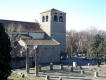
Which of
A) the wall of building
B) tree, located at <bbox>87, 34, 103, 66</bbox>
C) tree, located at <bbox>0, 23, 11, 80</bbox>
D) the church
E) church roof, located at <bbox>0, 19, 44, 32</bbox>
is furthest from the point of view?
the wall of building

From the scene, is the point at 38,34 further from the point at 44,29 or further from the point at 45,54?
the point at 45,54

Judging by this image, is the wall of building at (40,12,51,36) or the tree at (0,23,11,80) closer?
the tree at (0,23,11,80)

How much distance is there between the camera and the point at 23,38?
41.3 m

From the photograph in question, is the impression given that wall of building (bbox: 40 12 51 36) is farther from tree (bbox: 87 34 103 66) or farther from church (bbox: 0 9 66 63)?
tree (bbox: 87 34 103 66)

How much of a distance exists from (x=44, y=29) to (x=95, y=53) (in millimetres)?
16302

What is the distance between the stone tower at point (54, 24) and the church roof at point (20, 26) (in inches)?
71.5

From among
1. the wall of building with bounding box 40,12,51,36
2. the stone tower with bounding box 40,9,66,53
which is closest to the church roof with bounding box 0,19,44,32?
the wall of building with bounding box 40,12,51,36

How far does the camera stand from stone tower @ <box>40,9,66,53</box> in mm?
46156

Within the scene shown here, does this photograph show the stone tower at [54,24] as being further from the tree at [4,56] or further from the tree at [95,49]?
the tree at [4,56]

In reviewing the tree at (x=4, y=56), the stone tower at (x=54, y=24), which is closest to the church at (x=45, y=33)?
the stone tower at (x=54, y=24)

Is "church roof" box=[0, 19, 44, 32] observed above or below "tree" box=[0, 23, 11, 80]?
above

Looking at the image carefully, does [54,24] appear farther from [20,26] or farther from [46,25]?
[20,26]

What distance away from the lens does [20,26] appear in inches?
1793

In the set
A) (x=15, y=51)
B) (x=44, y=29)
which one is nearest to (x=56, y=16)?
(x=44, y=29)
